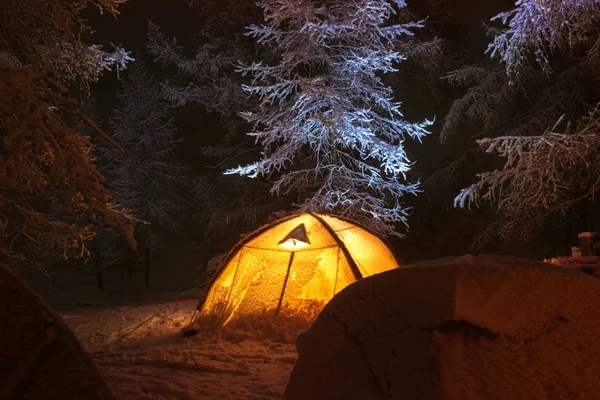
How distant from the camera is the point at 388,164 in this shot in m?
11.4

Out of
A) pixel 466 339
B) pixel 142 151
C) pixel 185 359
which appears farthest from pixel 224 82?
pixel 466 339

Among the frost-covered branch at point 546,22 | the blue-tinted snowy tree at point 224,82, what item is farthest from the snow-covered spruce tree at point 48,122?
the blue-tinted snowy tree at point 224,82

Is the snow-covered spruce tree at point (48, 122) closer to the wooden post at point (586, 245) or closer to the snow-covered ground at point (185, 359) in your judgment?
the snow-covered ground at point (185, 359)

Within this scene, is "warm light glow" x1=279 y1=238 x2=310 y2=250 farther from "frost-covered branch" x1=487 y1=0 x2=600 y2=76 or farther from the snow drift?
the snow drift

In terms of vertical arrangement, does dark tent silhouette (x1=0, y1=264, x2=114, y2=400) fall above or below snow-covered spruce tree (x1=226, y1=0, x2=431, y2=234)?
below

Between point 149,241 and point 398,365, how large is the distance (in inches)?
764

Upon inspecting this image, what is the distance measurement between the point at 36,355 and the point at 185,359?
13.1ft

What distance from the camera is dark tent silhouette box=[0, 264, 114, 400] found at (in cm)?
260

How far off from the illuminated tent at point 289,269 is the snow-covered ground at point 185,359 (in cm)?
66

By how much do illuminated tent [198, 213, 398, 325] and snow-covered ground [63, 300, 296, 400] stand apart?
660 mm

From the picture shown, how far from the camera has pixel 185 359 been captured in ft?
21.3

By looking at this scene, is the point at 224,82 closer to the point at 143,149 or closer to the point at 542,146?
the point at 143,149

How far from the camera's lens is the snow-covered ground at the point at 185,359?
529 cm

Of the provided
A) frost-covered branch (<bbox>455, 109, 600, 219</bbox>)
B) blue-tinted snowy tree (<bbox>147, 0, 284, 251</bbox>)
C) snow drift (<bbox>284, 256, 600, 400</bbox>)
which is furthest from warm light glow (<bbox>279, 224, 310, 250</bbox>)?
blue-tinted snowy tree (<bbox>147, 0, 284, 251</bbox>)
